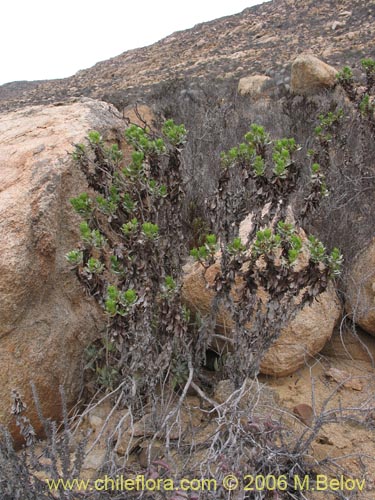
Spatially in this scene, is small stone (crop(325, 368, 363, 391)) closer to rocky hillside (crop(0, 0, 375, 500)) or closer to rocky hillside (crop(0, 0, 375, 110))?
rocky hillside (crop(0, 0, 375, 500))

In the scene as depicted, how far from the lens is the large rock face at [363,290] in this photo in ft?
9.05

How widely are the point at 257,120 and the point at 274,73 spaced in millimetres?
8795

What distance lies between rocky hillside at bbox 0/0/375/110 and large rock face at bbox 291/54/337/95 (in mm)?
2325

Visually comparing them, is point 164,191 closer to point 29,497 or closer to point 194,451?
point 194,451

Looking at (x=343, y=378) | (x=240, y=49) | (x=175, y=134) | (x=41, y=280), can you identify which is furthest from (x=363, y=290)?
(x=240, y=49)

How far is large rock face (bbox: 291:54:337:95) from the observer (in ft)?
31.4

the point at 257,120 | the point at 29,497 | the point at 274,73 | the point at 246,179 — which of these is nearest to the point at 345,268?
the point at 246,179

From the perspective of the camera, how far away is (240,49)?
23.4 m

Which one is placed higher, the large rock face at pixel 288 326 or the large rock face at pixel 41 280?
the large rock face at pixel 41 280

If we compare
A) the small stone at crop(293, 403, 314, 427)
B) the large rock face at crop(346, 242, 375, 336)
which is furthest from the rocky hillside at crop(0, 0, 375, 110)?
the small stone at crop(293, 403, 314, 427)

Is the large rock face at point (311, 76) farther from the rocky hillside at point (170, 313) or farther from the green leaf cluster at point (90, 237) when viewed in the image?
the green leaf cluster at point (90, 237)

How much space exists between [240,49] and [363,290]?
2311 cm

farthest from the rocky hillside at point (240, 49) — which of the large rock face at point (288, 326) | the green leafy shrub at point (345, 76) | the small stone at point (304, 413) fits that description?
the small stone at point (304, 413)

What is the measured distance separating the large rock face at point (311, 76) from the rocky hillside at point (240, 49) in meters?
2.32
